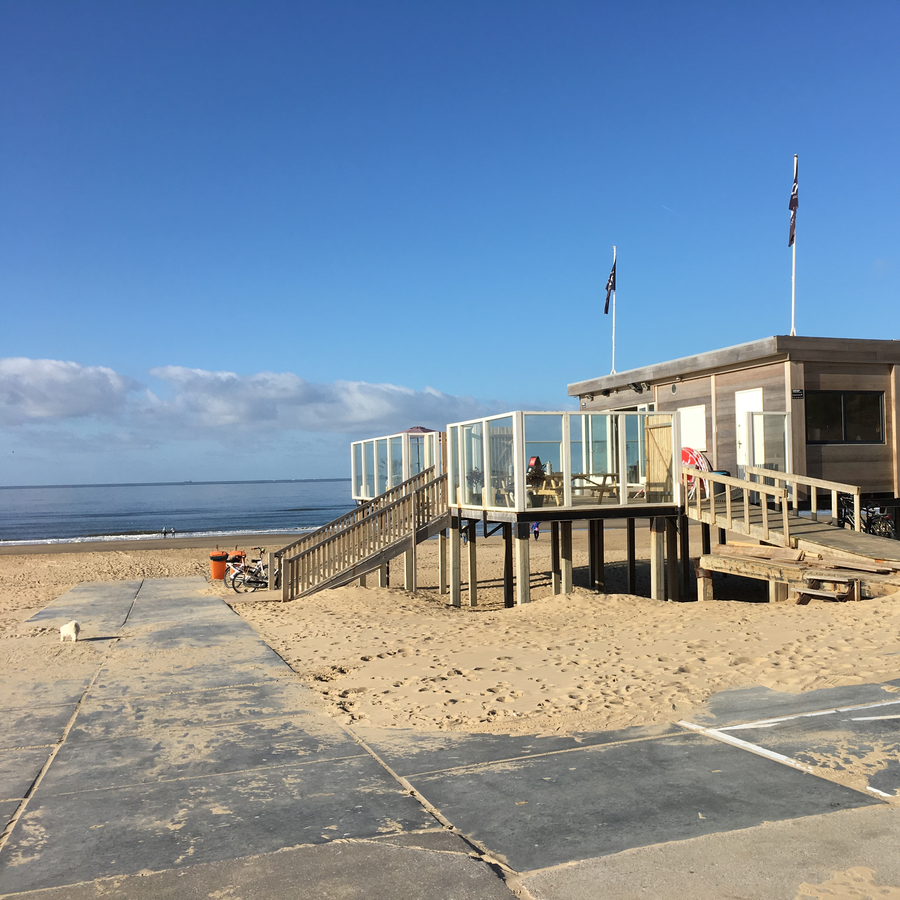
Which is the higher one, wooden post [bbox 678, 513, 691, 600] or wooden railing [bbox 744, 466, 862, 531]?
wooden railing [bbox 744, 466, 862, 531]

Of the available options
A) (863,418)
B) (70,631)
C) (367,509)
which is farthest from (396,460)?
(70,631)

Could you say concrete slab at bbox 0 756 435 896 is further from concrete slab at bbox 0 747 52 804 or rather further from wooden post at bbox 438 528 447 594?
wooden post at bbox 438 528 447 594

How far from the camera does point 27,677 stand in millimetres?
9141

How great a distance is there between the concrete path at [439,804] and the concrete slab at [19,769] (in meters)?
0.02

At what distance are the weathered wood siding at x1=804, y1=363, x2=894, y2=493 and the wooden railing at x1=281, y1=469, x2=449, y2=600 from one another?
8.11 m

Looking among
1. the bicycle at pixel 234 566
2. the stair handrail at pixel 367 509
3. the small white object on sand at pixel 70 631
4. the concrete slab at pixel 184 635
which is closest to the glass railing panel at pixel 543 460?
the stair handrail at pixel 367 509

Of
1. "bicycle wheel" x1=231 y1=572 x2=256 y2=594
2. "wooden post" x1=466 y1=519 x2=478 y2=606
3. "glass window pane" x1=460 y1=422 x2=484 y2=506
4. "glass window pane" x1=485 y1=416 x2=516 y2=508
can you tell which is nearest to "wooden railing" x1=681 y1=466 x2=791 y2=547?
"glass window pane" x1=485 y1=416 x2=516 y2=508

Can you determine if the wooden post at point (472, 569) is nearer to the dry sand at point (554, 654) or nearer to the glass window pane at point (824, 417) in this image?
the dry sand at point (554, 654)

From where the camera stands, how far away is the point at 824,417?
16656 mm

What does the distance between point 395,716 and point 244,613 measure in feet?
27.7

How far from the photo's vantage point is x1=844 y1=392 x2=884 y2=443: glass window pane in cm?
1683

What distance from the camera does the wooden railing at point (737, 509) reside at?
13422 mm

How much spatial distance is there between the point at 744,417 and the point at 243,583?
39.2 ft

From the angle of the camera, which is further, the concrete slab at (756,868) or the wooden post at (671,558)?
the wooden post at (671,558)
